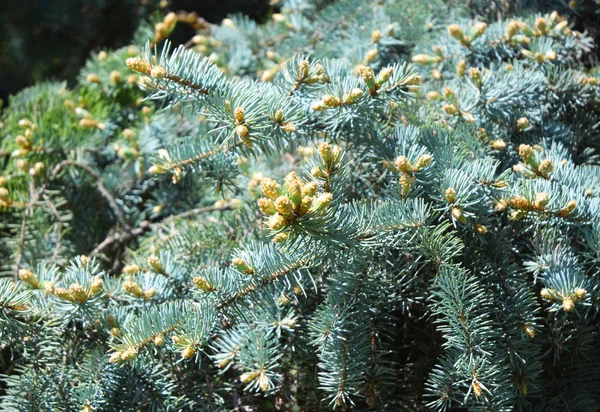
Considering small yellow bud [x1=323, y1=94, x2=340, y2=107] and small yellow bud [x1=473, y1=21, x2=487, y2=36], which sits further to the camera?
small yellow bud [x1=473, y1=21, x2=487, y2=36]

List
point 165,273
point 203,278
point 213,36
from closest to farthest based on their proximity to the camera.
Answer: point 203,278, point 165,273, point 213,36

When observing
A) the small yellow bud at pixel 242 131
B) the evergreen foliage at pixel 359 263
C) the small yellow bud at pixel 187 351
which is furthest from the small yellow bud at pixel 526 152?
the small yellow bud at pixel 187 351

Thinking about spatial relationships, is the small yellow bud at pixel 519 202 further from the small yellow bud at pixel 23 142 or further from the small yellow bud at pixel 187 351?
the small yellow bud at pixel 23 142

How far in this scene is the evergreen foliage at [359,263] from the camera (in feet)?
2.18

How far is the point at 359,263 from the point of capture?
27.0 inches

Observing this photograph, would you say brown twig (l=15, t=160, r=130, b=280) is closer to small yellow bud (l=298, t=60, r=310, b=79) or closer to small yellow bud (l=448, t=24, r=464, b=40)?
small yellow bud (l=298, t=60, r=310, b=79)

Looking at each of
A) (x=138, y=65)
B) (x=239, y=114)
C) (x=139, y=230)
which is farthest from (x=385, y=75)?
(x=139, y=230)

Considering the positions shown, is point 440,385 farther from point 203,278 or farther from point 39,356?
point 39,356

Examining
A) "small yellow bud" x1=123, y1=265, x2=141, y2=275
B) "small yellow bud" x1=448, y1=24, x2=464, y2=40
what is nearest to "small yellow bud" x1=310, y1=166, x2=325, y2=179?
"small yellow bud" x1=123, y1=265, x2=141, y2=275

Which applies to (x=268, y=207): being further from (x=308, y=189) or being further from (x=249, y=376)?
(x=249, y=376)

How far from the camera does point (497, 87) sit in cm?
85

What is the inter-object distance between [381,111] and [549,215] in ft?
0.77

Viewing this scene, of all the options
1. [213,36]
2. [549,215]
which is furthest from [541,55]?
[213,36]

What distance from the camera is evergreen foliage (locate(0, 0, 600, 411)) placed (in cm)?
66
